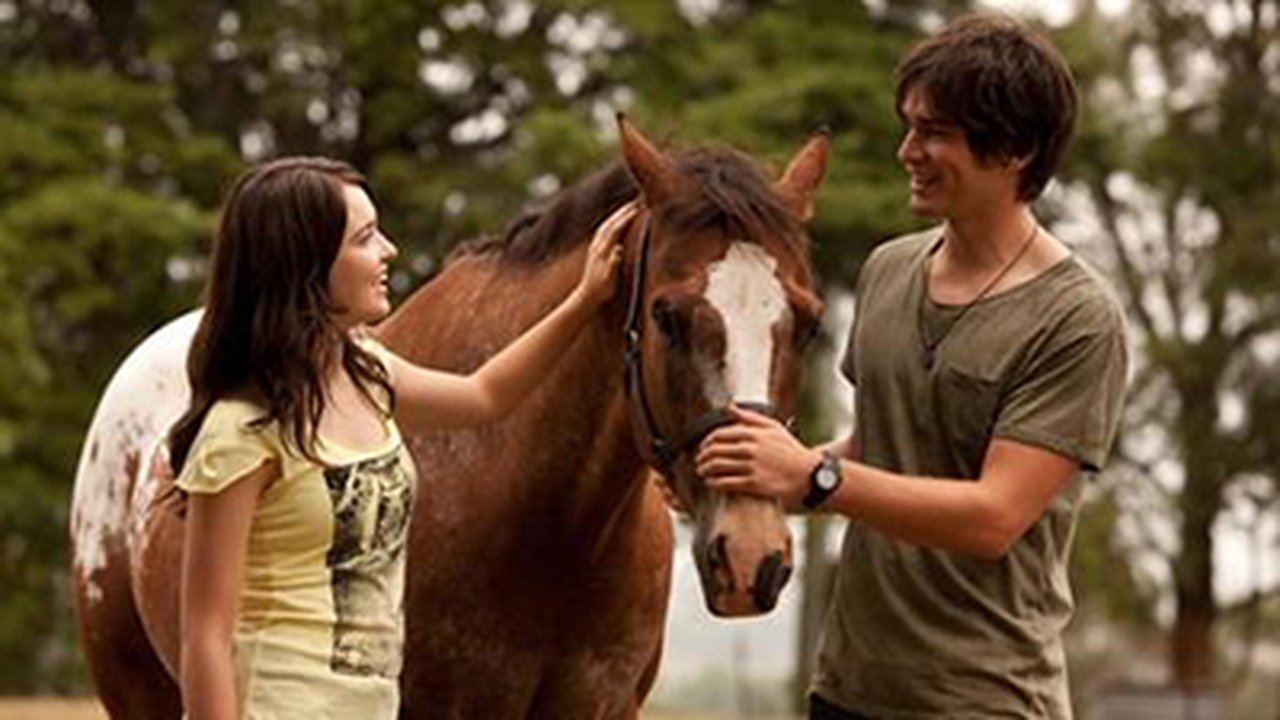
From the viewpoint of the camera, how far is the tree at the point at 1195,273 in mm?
24922

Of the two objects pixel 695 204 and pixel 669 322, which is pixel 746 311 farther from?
pixel 695 204

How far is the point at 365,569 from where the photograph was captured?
3.92 metres

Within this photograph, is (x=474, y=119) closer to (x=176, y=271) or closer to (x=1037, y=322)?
(x=176, y=271)

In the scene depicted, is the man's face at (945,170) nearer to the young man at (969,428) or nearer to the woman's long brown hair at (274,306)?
the young man at (969,428)

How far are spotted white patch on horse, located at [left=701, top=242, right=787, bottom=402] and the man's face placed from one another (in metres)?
0.39

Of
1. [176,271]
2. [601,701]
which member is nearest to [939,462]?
[601,701]

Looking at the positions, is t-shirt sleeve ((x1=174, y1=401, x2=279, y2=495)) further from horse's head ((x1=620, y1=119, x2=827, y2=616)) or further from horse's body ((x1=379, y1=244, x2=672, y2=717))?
horse's body ((x1=379, y1=244, x2=672, y2=717))

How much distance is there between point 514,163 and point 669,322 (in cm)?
1455

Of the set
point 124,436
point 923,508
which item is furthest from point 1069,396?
point 124,436

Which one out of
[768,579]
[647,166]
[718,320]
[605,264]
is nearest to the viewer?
[768,579]

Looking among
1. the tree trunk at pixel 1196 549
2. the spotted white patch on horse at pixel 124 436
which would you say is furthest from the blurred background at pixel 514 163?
the spotted white patch on horse at pixel 124 436

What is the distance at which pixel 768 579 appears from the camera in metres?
3.95

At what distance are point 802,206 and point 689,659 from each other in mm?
22180

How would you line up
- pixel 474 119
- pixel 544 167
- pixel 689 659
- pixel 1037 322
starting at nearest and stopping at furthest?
1. pixel 1037 322
2. pixel 544 167
3. pixel 474 119
4. pixel 689 659
